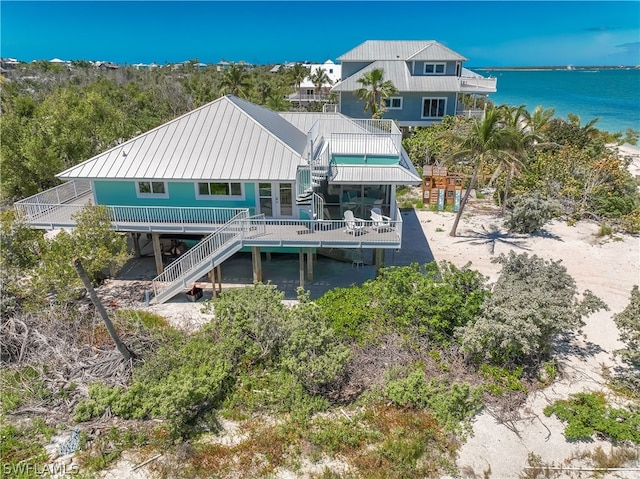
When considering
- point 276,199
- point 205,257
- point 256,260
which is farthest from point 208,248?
point 276,199

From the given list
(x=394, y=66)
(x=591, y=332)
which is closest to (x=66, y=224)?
(x=591, y=332)

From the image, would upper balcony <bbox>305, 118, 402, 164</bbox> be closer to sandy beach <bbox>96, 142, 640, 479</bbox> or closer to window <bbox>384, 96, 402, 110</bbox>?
sandy beach <bbox>96, 142, 640, 479</bbox>

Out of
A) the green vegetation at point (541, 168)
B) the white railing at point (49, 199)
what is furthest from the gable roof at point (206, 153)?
the green vegetation at point (541, 168)

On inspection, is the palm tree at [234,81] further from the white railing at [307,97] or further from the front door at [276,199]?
the front door at [276,199]

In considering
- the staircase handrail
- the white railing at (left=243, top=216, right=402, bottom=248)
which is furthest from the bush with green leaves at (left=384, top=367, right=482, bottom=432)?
the staircase handrail

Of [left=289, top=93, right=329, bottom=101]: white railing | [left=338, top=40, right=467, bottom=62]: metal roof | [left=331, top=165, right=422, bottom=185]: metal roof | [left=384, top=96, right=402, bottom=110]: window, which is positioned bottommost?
[left=331, top=165, right=422, bottom=185]: metal roof

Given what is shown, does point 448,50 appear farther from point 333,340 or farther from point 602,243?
point 333,340
